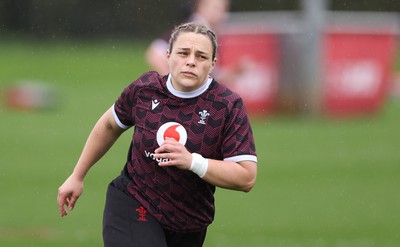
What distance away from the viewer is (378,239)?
378 inches

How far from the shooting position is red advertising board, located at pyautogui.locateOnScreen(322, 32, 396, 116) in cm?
2008

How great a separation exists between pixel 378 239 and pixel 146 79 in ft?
14.1

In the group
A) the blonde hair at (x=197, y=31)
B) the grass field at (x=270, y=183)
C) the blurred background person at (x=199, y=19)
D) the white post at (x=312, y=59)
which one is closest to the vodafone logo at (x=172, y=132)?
the blonde hair at (x=197, y=31)

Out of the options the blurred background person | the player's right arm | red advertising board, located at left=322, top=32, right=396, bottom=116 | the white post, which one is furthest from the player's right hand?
red advertising board, located at left=322, top=32, right=396, bottom=116

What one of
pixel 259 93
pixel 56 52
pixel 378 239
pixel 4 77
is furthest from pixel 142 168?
pixel 56 52

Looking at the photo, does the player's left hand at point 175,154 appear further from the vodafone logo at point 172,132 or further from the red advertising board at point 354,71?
the red advertising board at point 354,71

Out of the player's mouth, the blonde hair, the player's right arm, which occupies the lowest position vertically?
the player's right arm

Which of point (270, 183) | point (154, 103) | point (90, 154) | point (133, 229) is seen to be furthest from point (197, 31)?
point (270, 183)

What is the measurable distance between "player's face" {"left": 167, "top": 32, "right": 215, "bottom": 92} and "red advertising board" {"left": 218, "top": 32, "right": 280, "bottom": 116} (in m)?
13.6

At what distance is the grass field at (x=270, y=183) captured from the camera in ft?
32.4

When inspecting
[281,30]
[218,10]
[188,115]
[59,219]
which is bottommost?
[59,219]

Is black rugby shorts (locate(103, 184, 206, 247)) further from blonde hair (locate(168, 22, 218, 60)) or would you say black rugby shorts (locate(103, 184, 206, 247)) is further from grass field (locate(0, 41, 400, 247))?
grass field (locate(0, 41, 400, 247))

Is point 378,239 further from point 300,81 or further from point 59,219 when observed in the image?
point 300,81

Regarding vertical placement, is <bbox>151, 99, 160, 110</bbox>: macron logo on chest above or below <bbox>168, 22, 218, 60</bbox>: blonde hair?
below
